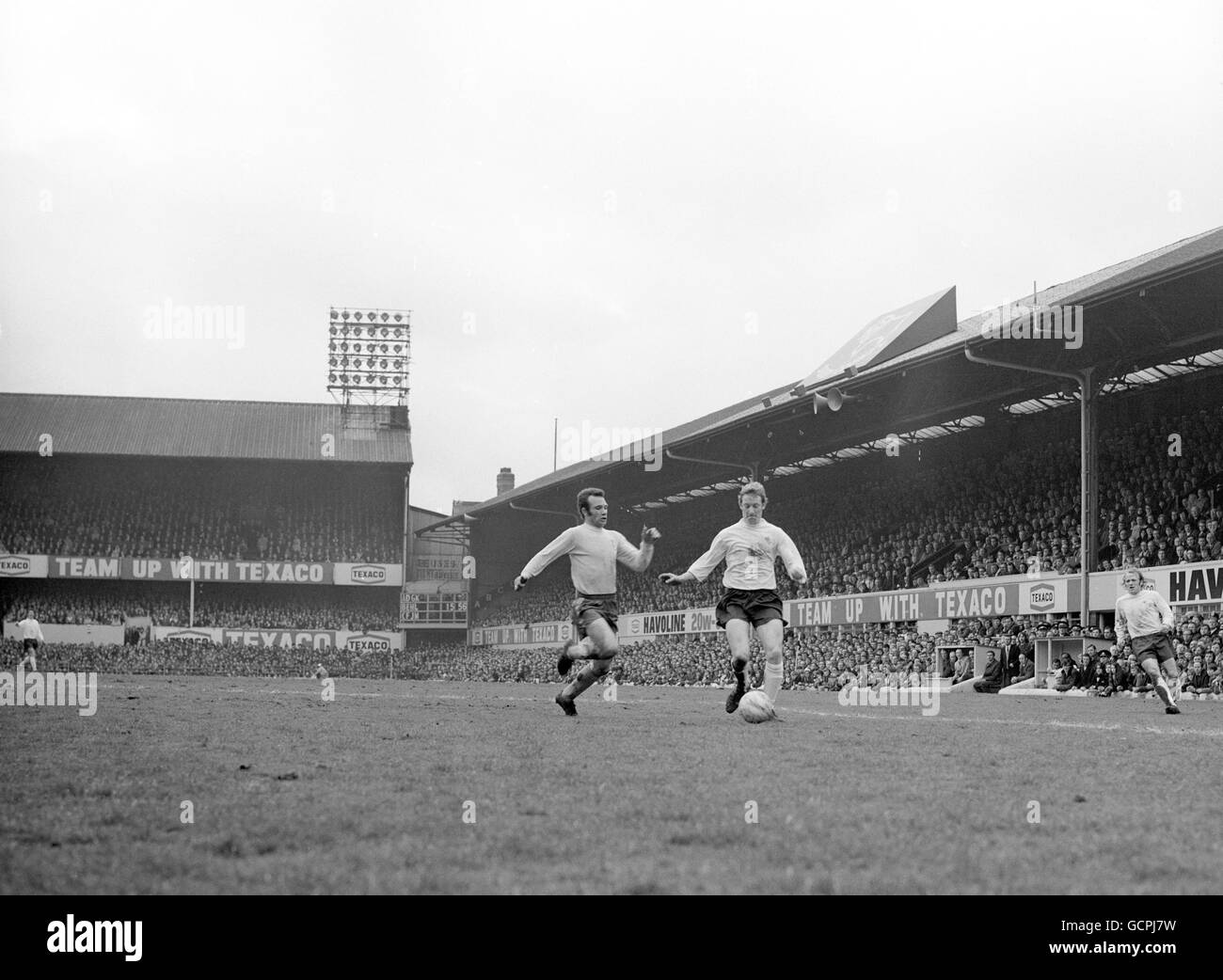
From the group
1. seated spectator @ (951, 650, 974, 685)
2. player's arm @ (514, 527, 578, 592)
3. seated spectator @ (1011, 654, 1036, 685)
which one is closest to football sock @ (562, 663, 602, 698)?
player's arm @ (514, 527, 578, 592)

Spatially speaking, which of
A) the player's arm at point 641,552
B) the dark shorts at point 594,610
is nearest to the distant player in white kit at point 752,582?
the player's arm at point 641,552

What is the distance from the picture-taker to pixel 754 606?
12.3 metres

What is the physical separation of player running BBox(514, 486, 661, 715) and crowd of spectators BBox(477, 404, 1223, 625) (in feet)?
63.6

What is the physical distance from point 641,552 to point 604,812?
6.96 meters

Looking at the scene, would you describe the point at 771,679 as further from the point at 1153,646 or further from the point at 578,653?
the point at 1153,646

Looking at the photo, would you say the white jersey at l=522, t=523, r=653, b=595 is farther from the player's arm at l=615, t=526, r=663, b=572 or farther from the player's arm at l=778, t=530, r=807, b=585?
the player's arm at l=778, t=530, r=807, b=585

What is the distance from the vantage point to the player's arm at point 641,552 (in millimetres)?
11797

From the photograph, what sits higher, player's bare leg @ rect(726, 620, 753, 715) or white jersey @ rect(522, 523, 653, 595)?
white jersey @ rect(522, 523, 653, 595)

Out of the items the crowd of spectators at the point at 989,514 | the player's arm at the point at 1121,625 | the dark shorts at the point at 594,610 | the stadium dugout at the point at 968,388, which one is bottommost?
the player's arm at the point at 1121,625

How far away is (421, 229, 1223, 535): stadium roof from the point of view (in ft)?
93.7

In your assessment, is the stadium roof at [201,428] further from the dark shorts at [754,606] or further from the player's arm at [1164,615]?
the dark shorts at [754,606]

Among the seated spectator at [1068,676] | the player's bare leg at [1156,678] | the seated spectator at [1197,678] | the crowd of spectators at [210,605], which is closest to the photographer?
the player's bare leg at [1156,678]

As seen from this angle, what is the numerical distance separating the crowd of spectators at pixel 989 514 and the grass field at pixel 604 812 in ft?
70.9
